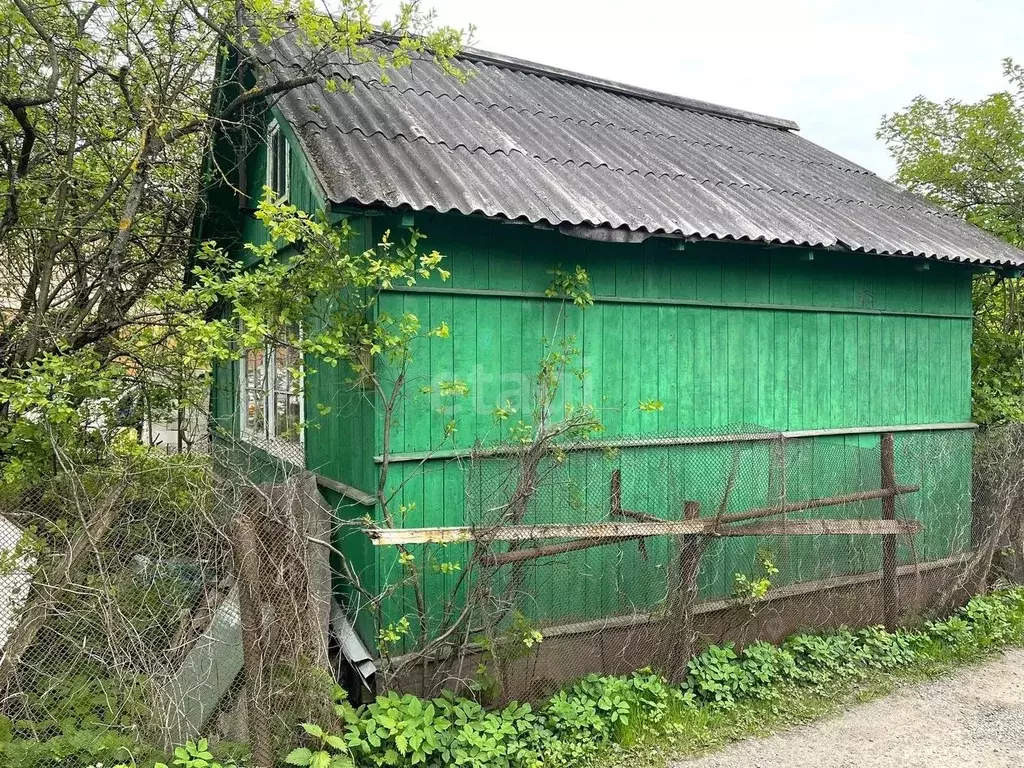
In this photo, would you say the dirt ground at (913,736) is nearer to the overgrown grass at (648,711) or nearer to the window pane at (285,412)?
the overgrown grass at (648,711)

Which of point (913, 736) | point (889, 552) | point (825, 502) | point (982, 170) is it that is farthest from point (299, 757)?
point (982, 170)

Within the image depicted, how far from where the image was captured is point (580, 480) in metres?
5.37

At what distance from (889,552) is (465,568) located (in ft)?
12.4

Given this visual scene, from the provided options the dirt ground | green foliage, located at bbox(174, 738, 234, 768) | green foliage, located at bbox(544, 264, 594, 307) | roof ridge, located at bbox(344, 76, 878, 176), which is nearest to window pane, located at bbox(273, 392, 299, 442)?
green foliage, located at bbox(544, 264, 594, 307)

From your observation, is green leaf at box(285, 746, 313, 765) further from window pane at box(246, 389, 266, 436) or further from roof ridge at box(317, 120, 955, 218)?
window pane at box(246, 389, 266, 436)

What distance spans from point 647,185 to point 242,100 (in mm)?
3558

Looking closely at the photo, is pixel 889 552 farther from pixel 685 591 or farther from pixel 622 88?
pixel 622 88

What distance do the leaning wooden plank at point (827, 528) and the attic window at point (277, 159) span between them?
5.25 metres

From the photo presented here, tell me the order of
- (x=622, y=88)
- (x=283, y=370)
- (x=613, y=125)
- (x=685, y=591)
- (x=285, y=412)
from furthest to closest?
(x=622, y=88) → (x=613, y=125) → (x=285, y=412) → (x=283, y=370) → (x=685, y=591)

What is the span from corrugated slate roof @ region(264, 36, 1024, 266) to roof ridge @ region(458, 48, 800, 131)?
3 cm

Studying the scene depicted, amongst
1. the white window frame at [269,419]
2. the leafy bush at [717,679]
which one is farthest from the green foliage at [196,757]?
the leafy bush at [717,679]

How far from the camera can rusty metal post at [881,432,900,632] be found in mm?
6301

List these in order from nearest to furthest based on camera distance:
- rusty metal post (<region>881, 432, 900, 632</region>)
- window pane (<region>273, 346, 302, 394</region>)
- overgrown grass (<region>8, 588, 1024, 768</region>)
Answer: overgrown grass (<region>8, 588, 1024, 768</region>)
rusty metal post (<region>881, 432, 900, 632</region>)
window pane (<region>273, 346, 302, 394</region>)

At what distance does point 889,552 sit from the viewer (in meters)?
6.29
